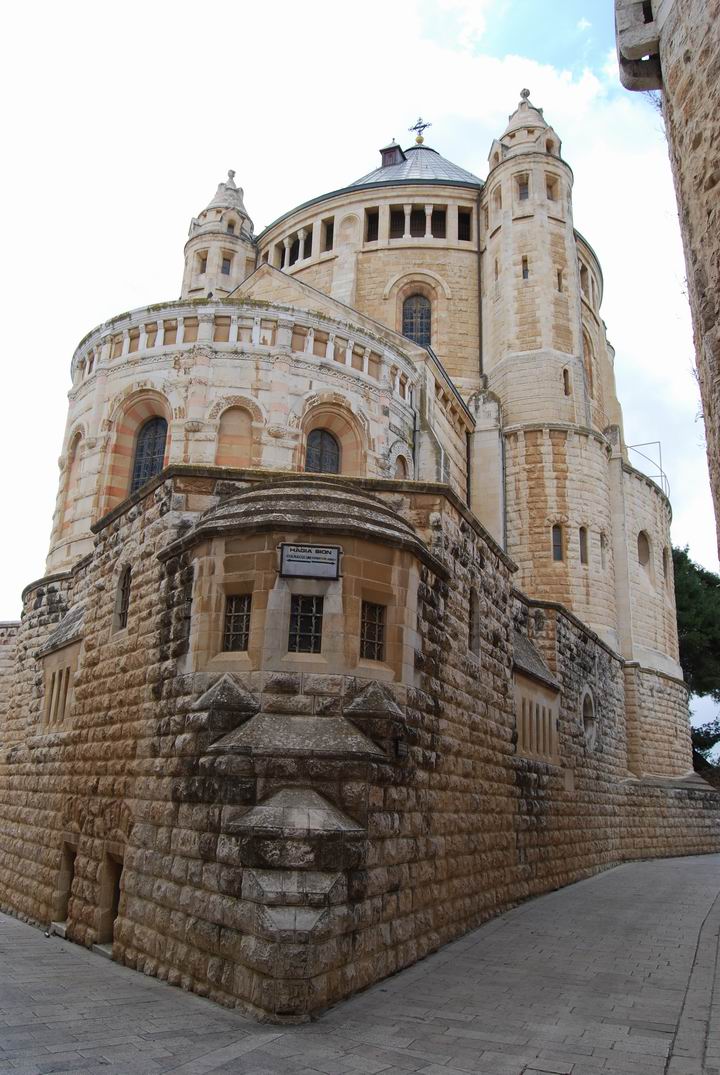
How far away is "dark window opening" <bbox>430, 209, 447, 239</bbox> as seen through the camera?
32094mm

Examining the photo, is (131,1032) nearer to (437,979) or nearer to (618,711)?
(437,979)

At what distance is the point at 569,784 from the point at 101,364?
46.9ft

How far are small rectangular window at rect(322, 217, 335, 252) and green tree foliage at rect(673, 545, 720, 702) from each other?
22.1 meters

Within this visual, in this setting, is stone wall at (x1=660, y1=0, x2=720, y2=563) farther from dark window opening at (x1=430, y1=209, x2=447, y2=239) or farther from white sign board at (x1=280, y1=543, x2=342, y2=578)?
dark window opening at (x1=430, y1=209, x2=447, y2=239)

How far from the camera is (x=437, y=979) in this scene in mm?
8094

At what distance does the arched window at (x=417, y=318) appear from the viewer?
1222 inches

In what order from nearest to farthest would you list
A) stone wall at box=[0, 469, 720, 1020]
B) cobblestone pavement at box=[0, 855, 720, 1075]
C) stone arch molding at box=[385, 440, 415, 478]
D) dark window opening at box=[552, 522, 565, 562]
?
cobblestone pavement at box=[0, 855, 720, 1075], stone wall at box=[0, 469, 720, 1020], stone arch molding at box=[385, 440, 415, 478], dark window opening at box=[552, 522, 565, 562]

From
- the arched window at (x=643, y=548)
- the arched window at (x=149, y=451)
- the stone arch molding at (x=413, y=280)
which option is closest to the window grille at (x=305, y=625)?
the arched window at (x=149, y=451)

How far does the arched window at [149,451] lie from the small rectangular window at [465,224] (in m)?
18.9

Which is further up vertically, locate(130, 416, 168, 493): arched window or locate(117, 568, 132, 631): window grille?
locate(130, 416, 168, 493): arched window

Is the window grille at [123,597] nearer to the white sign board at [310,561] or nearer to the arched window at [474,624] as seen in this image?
the white sign board at [310,561]

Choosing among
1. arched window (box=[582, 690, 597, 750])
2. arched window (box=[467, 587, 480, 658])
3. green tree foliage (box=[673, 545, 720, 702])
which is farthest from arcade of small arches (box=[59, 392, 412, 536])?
green tree foliage (box=[673, 545, 720, 702])

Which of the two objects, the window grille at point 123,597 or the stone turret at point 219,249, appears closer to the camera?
the window grille at point 123,597

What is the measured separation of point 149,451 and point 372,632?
11238mm
